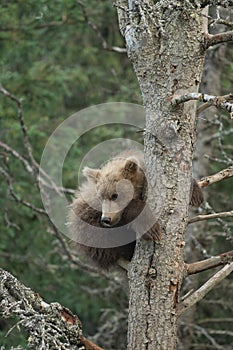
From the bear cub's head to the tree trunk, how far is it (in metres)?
1.00

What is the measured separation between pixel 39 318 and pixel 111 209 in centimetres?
147

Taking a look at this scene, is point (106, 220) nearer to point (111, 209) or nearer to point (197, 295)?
point (111, 209)

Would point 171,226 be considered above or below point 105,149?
below

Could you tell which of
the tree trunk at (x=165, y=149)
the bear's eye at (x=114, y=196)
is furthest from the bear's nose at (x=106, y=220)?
the tree trunk at (x=165, y=149)

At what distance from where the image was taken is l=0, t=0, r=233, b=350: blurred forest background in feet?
23.9

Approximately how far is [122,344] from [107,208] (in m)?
3.80

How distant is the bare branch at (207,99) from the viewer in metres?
2.79

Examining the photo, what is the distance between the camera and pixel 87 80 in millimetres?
10422

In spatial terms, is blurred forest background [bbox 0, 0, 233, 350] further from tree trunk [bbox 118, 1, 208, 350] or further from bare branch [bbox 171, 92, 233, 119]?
bare branch [bbox 171, 92, 233, 119]

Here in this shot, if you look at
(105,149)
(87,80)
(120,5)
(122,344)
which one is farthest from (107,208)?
(87,80)

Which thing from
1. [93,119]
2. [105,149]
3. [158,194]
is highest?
[93,119]

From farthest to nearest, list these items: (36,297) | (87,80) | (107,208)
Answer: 1. (87,80)
2. (107,208)
3. (36,297)

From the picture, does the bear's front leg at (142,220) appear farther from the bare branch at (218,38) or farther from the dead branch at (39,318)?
the bare branch at (218,38)

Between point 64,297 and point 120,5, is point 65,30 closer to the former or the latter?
point 64,297
